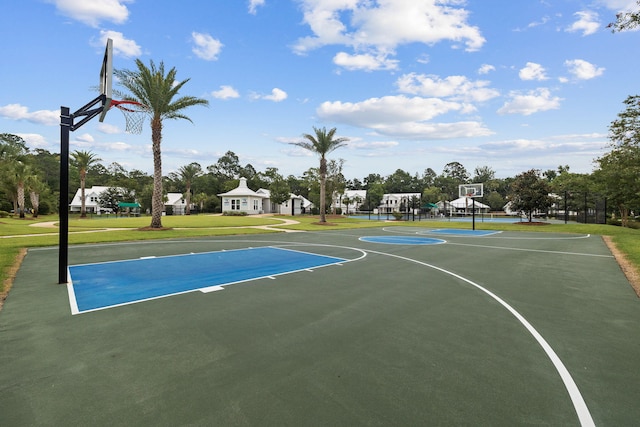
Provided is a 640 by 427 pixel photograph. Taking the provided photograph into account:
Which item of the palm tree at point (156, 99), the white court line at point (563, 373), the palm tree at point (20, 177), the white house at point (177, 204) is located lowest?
the white court line at point (563, 373)

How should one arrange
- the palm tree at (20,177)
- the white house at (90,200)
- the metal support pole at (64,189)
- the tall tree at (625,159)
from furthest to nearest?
the white house at (90,200) → the palm tree at (20,177) → the tall tree at (625,159) → the metal support pole at (64,189)

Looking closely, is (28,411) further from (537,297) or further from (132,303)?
(537,297)

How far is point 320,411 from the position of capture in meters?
3.18

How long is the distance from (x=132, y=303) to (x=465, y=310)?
6864mm

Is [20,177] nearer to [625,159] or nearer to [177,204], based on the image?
[177,204]

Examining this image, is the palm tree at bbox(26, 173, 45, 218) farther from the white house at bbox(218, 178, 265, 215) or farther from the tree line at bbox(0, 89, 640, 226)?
the white house at bbox(218, 178, 265, 215)

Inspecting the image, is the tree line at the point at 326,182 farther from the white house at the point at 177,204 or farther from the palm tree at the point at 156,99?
the palm tree at the point at 156,99

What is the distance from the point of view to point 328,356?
438 centimetres

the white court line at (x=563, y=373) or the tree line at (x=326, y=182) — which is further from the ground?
the tree line at (x=326, y=182)

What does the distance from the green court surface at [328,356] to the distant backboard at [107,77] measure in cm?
487

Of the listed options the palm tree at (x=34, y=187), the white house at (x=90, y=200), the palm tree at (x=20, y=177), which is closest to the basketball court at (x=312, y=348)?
the palm tree at (x=20, y=177)

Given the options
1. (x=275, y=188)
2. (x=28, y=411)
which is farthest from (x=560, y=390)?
(x=275, y=188)

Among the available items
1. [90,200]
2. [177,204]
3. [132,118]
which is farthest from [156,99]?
[90,200]

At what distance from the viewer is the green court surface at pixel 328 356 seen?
10.5 feet
